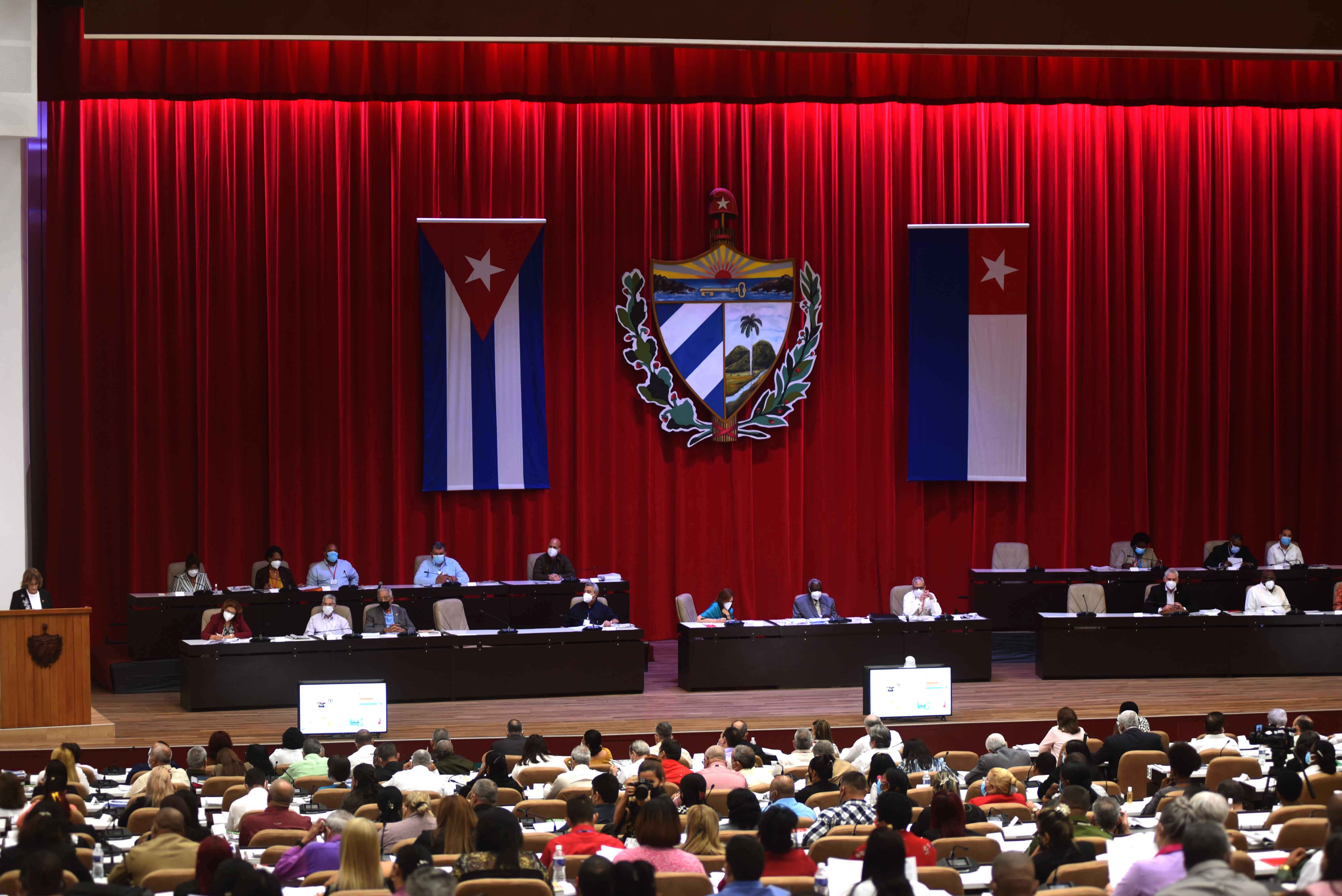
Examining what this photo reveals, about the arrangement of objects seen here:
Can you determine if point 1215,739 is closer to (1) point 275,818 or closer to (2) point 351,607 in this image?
(1) point 275,818

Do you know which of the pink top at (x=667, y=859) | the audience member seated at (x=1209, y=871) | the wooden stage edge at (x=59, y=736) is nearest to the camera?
the audience member seated at (x=1209, y=871)

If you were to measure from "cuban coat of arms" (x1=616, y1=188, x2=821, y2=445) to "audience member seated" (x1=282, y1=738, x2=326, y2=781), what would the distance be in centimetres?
786

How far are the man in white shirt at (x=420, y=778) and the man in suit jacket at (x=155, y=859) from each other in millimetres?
1790

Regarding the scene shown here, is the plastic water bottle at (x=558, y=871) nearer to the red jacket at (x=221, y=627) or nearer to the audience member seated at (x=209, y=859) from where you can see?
the audience member seated at (x=209, y=859)

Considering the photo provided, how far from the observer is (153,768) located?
25.2 ft

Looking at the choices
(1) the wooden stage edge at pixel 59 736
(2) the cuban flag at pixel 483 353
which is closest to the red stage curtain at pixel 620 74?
(2) the cuban flag at pixel 483 353

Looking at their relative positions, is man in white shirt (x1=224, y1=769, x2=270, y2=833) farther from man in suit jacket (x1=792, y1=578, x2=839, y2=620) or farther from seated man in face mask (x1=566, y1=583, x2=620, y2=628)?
man in suit jacket (x1=792, y1=578, x2=839, y2=620)

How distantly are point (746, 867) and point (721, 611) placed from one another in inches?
332

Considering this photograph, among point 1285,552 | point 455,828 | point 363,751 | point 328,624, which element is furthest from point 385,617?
point 1285,552

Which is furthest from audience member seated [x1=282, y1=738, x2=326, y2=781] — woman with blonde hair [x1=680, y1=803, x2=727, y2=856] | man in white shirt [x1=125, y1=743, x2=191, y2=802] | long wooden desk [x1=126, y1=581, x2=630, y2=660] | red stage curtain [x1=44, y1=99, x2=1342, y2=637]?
red stage curtain [x1=44, y1=99, x2=1342, y2=637]

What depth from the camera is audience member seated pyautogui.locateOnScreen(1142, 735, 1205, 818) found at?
7250 mm

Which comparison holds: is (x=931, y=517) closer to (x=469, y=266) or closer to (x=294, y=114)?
(x=469, y=266)

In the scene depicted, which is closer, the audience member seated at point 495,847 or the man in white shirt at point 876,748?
the audience member seated at point 495,847

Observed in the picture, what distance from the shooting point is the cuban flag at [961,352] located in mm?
16359
